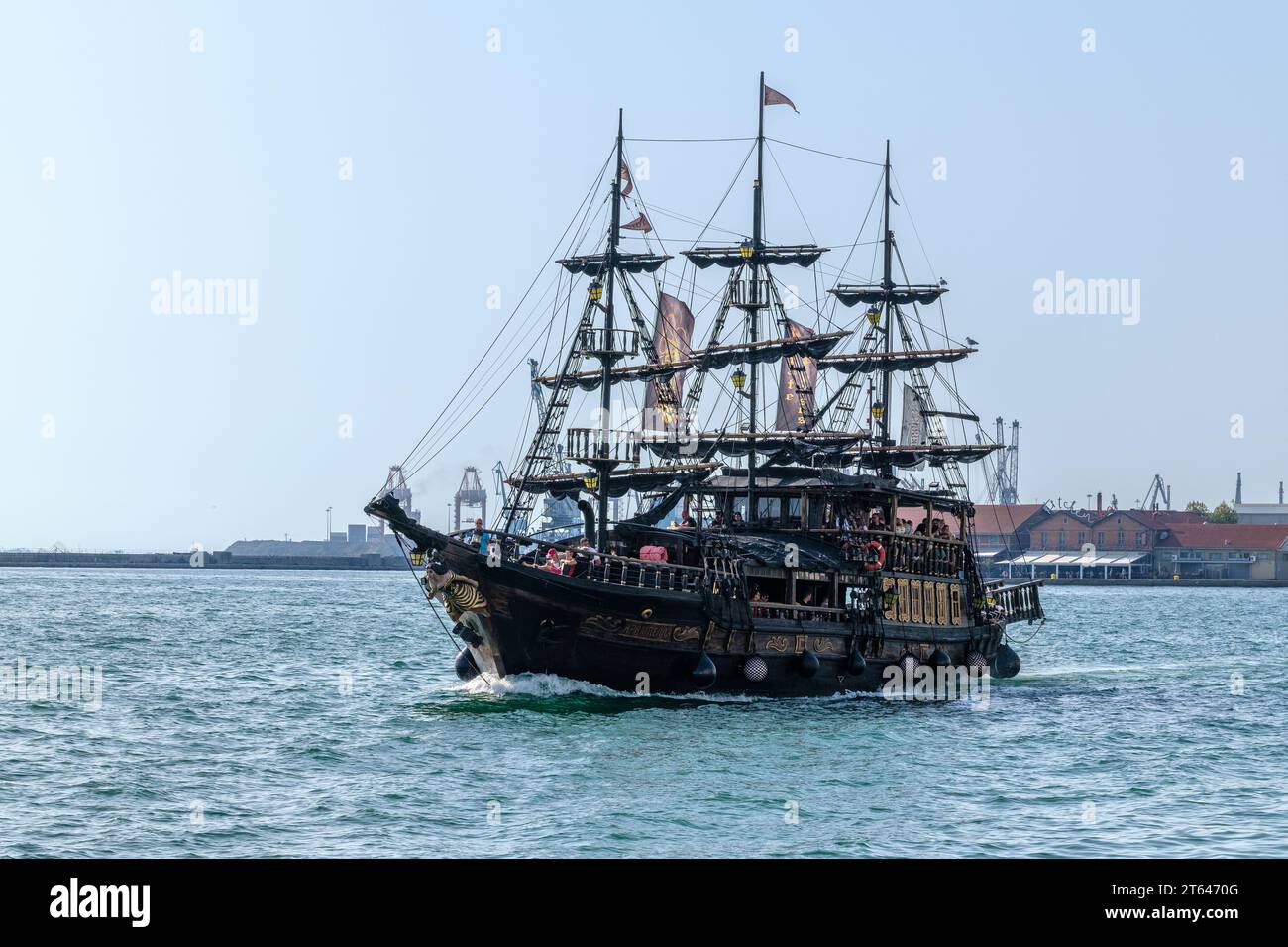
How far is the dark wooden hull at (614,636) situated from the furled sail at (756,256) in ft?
65.7

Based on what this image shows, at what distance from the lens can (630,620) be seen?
3975 cm

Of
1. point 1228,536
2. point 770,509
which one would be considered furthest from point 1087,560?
point 770,509

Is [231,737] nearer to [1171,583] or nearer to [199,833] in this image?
[199,833]

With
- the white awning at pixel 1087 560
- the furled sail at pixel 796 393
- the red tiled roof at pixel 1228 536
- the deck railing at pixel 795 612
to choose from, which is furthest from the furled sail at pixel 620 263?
the red tiled roof at pixel 1228 536

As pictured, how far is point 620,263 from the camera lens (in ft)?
164

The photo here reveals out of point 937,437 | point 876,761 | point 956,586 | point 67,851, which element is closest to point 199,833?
point 67,851

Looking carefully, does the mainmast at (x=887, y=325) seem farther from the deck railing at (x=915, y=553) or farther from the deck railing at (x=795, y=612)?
the deck railing at (x=795, y=612)

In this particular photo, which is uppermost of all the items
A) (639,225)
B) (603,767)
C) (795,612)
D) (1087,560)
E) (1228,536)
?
(639,225)

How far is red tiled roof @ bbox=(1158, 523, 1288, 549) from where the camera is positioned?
193 m

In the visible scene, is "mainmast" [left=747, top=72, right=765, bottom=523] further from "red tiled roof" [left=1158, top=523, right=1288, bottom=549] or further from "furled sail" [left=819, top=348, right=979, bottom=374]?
"red tiled roof" [left=1158, top=523, right=1288, bottom=549]

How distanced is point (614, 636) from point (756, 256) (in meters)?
22.8

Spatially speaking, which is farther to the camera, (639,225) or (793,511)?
(639,225)

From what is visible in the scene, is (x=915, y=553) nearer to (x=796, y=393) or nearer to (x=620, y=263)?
(x=620, y=263)
